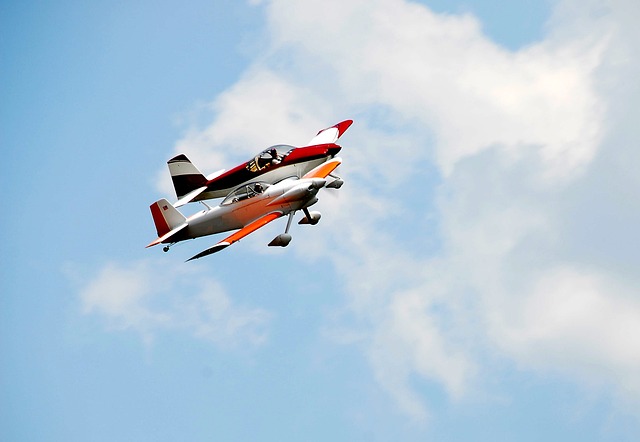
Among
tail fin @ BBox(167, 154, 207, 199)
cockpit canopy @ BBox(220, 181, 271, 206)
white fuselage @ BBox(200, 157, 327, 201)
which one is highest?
white fuselage @ BBox(200, 157, 327, 201)

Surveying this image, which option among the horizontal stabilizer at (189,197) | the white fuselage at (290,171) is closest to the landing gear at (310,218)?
the white fuselage at (290,171)

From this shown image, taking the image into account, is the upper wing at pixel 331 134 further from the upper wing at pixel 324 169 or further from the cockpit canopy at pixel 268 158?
the upper wing at pixel 324 169

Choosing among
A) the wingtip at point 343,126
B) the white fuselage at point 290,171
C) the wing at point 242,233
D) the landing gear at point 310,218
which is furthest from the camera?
the wingtip at point 343,126

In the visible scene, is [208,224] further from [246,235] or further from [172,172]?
[172,172]

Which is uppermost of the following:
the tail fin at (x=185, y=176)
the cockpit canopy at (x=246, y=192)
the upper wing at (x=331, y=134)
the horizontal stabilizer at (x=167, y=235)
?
the upper wing at (x=331, y=134)

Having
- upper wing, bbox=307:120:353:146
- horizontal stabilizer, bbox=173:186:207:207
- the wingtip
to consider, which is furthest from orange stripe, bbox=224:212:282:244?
the wingtip

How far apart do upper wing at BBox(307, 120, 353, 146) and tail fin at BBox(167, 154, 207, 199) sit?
6.70m

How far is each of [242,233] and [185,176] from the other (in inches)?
422

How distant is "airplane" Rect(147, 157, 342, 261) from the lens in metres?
47.8

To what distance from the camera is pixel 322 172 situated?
50375mm

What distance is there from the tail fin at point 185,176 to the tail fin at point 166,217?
6.47 m

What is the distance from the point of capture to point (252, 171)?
54812 millimetres

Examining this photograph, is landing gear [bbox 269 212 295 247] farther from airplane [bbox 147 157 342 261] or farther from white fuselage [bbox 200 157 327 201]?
white fuselage [bbox 200 157 327 201]

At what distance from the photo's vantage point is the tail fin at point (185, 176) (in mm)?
56469
